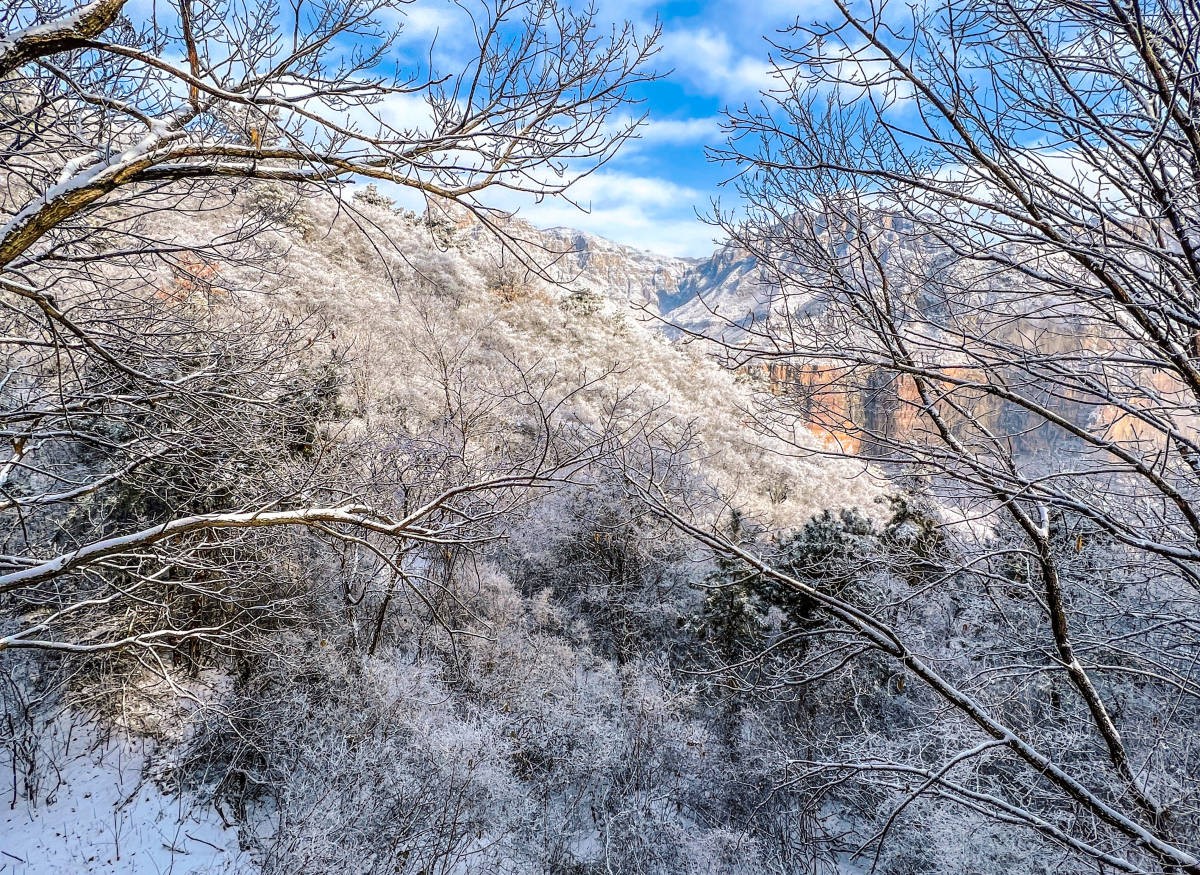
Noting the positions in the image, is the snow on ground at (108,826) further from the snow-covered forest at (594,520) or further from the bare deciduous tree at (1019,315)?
the bare deciduous tree at (1019,315)

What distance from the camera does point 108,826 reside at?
6.16m

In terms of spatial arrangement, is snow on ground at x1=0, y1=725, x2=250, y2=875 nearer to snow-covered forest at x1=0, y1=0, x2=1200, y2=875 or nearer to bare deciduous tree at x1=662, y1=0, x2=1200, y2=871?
snow-covered forest at x1=0, y1=0, x2=1200, y2=875

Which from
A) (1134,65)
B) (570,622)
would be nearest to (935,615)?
(570,622)

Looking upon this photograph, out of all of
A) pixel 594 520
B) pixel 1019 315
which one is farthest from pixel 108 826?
pixel 1019 315

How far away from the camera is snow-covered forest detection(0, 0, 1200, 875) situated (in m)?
1.98

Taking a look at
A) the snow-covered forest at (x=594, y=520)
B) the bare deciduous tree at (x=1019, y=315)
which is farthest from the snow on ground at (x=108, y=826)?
the bare deciduous tree at (x=1019, y=315)

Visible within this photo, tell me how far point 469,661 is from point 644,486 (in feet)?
22.9

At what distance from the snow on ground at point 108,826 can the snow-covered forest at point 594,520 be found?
0.04 meters

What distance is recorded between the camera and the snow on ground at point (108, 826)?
18.9 feet

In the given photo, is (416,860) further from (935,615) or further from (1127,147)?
(935,615)

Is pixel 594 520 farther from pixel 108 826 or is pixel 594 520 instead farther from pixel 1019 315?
pixel 1019 315

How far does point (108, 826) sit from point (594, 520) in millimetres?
8294

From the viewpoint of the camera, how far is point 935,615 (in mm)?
8648

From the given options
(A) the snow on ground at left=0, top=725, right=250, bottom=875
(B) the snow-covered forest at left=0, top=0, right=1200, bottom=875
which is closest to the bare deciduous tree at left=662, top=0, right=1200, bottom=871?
(B) the snow-covered forest at left=0, top=0, right=1200, bottom=875
